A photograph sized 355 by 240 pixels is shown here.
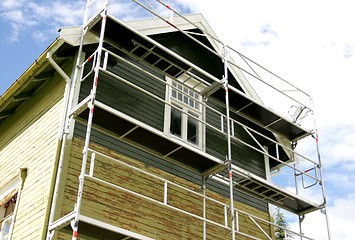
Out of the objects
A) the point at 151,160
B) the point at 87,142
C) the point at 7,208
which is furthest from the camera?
the point at 7,208

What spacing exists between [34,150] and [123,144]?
6.82 ft

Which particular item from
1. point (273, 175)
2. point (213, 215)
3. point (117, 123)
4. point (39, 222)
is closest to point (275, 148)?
point (273, 175)

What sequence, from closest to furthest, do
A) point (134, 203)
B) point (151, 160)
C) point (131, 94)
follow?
point (134, 203)
point (151, 160)
point (131, 94)

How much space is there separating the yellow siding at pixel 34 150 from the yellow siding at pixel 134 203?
54cm

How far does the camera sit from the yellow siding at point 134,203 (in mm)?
10336

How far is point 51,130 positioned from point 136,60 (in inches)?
117

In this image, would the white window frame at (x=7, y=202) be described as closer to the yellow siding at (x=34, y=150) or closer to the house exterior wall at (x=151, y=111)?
the yellow siding at (x=34, y=150)

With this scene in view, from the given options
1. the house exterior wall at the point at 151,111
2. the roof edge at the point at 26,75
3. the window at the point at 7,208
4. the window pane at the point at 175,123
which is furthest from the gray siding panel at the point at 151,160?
the window at the point at 7,208

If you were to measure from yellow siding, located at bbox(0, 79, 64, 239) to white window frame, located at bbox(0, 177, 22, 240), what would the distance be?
10.7 inches

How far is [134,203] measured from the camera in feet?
36.2

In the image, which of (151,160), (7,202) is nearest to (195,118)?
(151,160)

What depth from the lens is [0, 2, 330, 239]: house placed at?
1006cm

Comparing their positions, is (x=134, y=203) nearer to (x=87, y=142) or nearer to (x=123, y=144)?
(x=123, y=144)

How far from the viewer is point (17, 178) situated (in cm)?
1179
